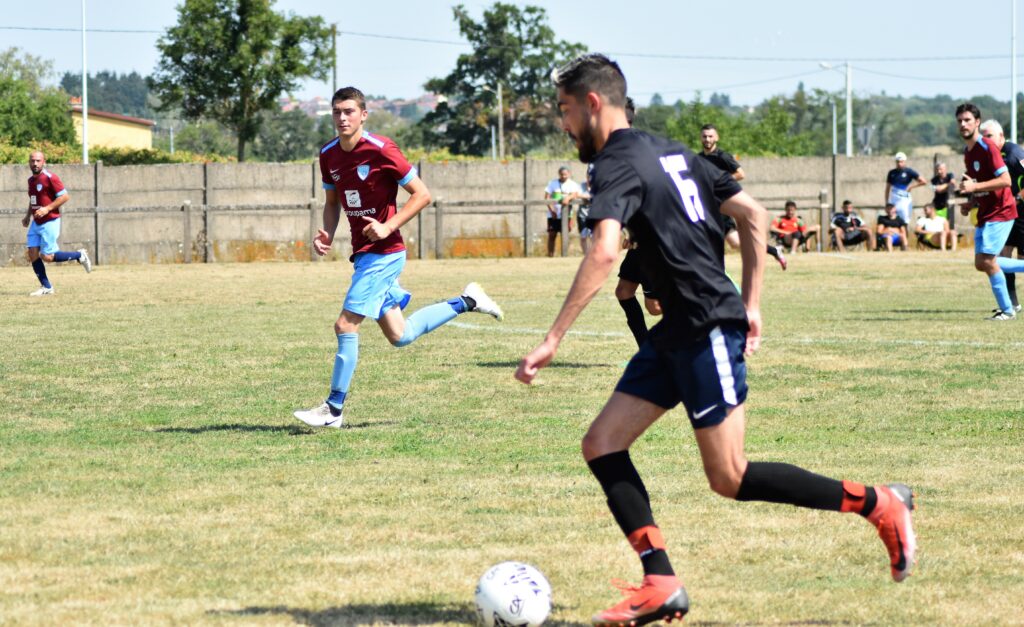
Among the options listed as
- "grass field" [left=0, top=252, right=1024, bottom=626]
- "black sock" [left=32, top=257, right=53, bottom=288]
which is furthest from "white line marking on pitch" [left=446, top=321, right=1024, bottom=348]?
"black sock" [left=32, top=257, right=53, bottom=288]

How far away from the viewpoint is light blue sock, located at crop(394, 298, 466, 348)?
10.0 meters

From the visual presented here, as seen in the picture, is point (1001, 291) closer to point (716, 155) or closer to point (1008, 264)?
point (1008, 264)

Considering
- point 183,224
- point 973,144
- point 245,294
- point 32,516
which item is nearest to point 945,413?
point 32,516

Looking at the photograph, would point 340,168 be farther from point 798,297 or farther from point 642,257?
point 798,297

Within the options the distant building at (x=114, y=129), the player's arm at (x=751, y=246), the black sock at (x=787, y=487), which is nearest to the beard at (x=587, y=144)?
the player's arm at (x=751, y=246)

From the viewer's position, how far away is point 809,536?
6090mm

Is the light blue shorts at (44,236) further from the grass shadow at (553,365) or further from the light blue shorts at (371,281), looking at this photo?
the light blue shorts at (371,281)

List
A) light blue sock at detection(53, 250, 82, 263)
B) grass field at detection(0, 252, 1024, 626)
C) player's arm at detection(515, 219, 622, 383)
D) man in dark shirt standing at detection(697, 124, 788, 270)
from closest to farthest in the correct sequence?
player's arm at detection(515, 219, 622, 383) → grass field at detection(0, 252, 1024, 626) → man in dark shirt standing at detection(697, 124, 788, 270) → light blue sock at detection(53, 250, 82, 263)

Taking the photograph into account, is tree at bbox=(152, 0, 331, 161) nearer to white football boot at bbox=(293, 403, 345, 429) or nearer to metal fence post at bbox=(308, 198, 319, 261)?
metal fence post at bbox=(308, 198, 319, 261)

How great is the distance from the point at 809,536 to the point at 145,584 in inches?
108

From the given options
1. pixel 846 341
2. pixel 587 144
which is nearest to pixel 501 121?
pixel 846 341

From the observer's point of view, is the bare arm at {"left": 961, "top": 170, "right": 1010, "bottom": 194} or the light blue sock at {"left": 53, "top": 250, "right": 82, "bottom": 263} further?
the light blue sock at {"left": 53, "top": 250, "right": 82, "bottom": 263}

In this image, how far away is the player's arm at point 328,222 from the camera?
930 centimetres

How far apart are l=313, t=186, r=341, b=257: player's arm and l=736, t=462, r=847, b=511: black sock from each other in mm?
Result: 4877
